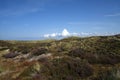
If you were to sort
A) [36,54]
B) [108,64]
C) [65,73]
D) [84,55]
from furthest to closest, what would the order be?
[36,54] < [84,55] < [108,64] < [65,73]

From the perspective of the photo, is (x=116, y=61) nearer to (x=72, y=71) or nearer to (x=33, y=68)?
(x=72, y=71)

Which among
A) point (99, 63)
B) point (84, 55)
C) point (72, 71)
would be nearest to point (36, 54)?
point (84, 55)

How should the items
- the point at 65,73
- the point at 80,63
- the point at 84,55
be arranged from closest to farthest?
the point at 65,73 < the point at 80,63 < the point at 84,55

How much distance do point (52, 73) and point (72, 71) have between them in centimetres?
161

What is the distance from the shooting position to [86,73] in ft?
50.2

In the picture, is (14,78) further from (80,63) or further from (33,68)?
(80,63)

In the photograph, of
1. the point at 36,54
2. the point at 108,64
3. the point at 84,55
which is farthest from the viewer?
the point at 36,54

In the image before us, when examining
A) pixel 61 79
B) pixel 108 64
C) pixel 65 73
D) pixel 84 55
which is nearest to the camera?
pixel 61 79

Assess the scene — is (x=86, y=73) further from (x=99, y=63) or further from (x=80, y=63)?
(x=99, y=63)

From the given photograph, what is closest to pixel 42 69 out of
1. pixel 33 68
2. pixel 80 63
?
pixel 33 68

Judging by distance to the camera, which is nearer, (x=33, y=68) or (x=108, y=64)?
(x=33, y=68)

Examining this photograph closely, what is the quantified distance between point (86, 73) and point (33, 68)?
4308mm

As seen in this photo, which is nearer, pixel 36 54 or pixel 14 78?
pixel 14 78

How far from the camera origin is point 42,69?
1567 centimetres
